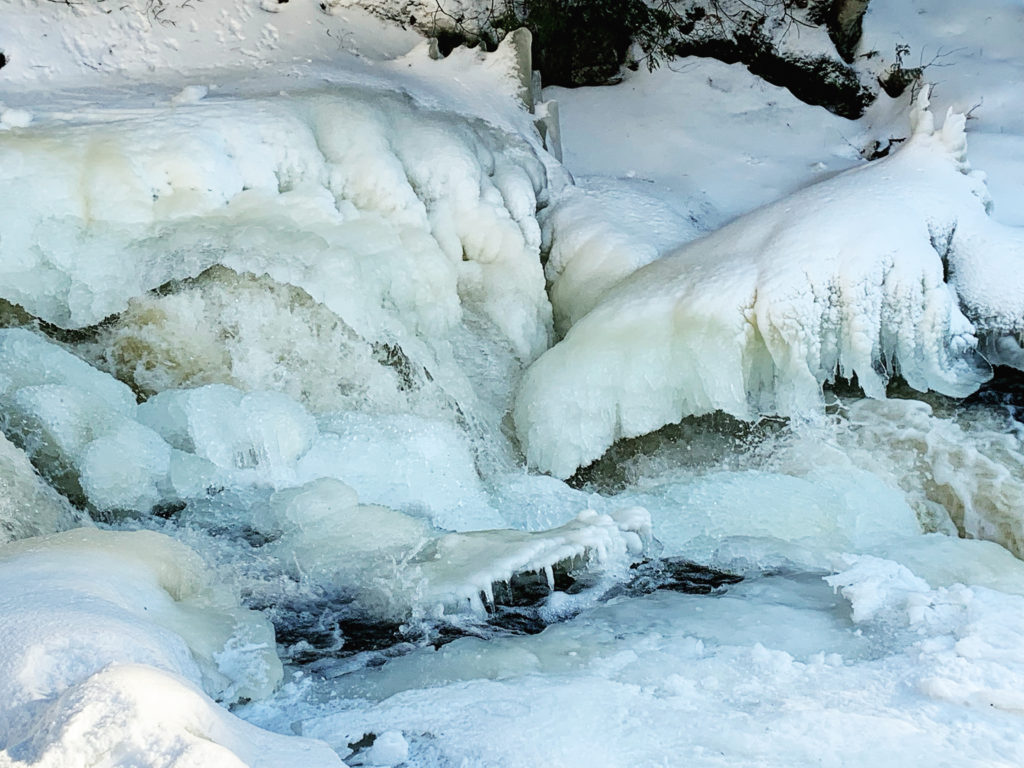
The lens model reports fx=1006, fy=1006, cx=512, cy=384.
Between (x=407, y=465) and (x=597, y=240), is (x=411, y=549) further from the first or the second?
(x=597, y=240)

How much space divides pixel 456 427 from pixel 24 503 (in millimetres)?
1624

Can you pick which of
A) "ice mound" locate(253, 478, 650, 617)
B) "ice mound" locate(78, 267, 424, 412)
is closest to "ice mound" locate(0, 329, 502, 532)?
"ice mound" locate(78, 267, 424, 412)

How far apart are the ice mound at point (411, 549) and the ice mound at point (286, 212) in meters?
0.94

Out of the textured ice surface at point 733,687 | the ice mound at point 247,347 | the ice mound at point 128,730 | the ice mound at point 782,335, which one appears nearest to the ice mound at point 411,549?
the textured ice surface at point 733,687

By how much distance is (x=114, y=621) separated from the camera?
1870mm

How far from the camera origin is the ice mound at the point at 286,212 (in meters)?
3.50

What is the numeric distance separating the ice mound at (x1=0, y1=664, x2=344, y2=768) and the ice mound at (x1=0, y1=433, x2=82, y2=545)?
1.32m

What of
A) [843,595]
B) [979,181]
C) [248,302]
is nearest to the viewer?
[843,595]

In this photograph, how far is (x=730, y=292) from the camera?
4.02 meters

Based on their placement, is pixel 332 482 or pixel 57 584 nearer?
pixel 57 584

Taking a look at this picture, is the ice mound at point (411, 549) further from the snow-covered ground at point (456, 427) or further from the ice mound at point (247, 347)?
the ice mound at point (247, 347)

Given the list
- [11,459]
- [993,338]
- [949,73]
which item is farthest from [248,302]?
[949,73]

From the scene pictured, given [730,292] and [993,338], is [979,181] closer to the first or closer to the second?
[993,338]

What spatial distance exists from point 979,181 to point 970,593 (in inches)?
101
